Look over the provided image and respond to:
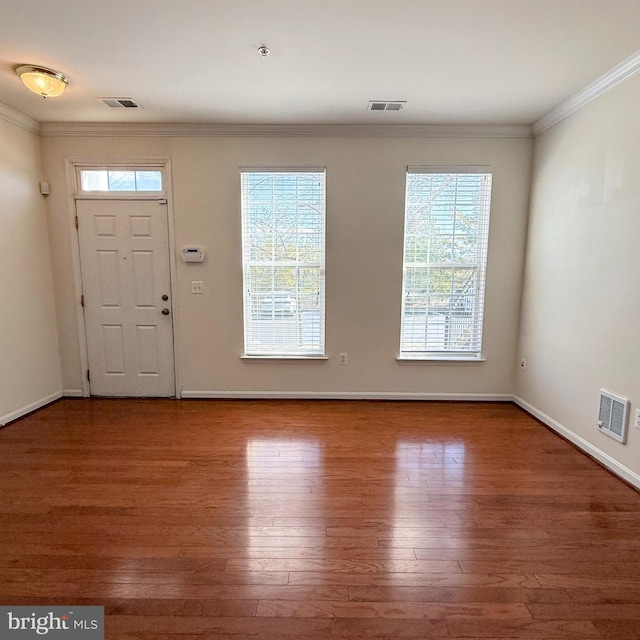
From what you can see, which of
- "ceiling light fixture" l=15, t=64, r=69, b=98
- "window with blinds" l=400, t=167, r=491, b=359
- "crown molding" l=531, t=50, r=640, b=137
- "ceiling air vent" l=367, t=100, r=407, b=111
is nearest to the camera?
"crown molding" l=531, t=50, r=640, b=137

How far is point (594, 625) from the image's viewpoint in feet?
4.37

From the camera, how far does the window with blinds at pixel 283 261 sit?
341cm

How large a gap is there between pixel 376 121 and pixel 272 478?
315 cm

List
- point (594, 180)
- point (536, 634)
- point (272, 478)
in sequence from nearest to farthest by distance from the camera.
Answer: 1. point (536, 634)
2. point (272, 478)
3. point (594, 180)

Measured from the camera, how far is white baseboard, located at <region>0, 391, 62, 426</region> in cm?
305

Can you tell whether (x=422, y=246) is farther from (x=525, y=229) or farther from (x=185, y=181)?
(x=185, y=181)

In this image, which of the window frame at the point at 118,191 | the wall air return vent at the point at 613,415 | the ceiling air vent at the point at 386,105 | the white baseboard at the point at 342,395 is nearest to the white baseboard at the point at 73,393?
the white baseboard at the point at 342,395

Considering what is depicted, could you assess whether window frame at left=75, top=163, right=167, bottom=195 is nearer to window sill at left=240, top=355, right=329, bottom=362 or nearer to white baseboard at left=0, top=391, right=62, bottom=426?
window sill at left=240, top=355, right=329, bottom=362

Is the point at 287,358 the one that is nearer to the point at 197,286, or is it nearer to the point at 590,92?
the point at 197,286

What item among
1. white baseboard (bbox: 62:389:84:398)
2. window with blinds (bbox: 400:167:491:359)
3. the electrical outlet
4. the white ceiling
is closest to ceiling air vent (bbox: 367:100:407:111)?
the white ceiling

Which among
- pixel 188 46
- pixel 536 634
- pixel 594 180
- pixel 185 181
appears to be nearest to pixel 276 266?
pixel 185 181

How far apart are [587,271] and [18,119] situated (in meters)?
4.97

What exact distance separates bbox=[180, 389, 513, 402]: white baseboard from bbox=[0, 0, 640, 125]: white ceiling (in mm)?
2679

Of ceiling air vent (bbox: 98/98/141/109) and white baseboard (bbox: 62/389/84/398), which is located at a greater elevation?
ceiling air vent (bbox: 98/98/141/109)
